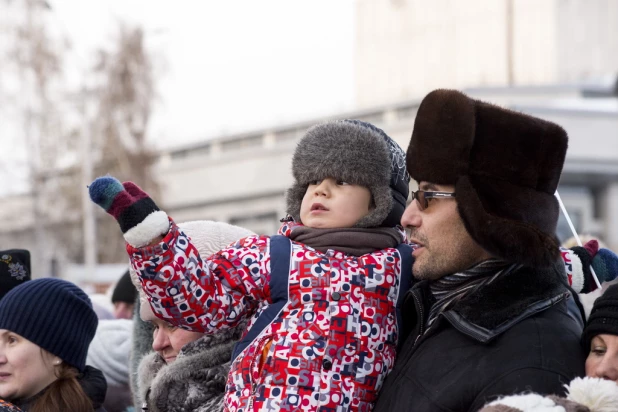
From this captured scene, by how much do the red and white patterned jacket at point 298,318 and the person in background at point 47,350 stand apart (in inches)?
37.0

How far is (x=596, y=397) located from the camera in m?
2.07

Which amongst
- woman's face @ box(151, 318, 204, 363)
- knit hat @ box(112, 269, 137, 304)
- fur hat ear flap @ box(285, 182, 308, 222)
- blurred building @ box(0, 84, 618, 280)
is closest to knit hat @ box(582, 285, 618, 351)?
fur hat ear flap @ box(285, 182, 308, 222)

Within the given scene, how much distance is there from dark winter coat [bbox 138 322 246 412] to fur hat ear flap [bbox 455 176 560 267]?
917 millimetres

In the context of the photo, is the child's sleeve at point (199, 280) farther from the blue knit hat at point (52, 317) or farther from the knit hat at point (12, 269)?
the knit hat at point (12, 269)

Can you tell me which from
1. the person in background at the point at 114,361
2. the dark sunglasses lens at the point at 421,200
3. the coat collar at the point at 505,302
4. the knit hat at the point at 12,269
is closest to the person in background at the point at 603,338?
the coat collar at the point at 505,302

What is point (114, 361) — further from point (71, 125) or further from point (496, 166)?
point (71, 125)

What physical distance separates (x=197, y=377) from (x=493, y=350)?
1111mm

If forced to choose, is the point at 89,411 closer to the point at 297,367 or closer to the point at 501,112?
the point at 297,367

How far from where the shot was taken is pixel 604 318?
8.00 ft

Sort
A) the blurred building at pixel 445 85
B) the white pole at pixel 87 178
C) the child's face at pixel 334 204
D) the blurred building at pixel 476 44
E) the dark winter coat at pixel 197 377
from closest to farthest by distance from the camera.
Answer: the child's face at pixel 334 204 < the dark winter coat at pixel 197 377 < the blurred building at pixel 445 85 < the white pole at pixel 87 178 < the blurred building at pixel 476 44

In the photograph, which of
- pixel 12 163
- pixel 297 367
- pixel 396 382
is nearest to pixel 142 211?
pixel 297 367

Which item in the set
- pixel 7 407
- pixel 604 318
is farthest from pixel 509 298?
pixel 7 407

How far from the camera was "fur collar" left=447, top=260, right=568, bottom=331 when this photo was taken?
248 cm

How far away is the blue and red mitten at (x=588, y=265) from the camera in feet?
9.77
